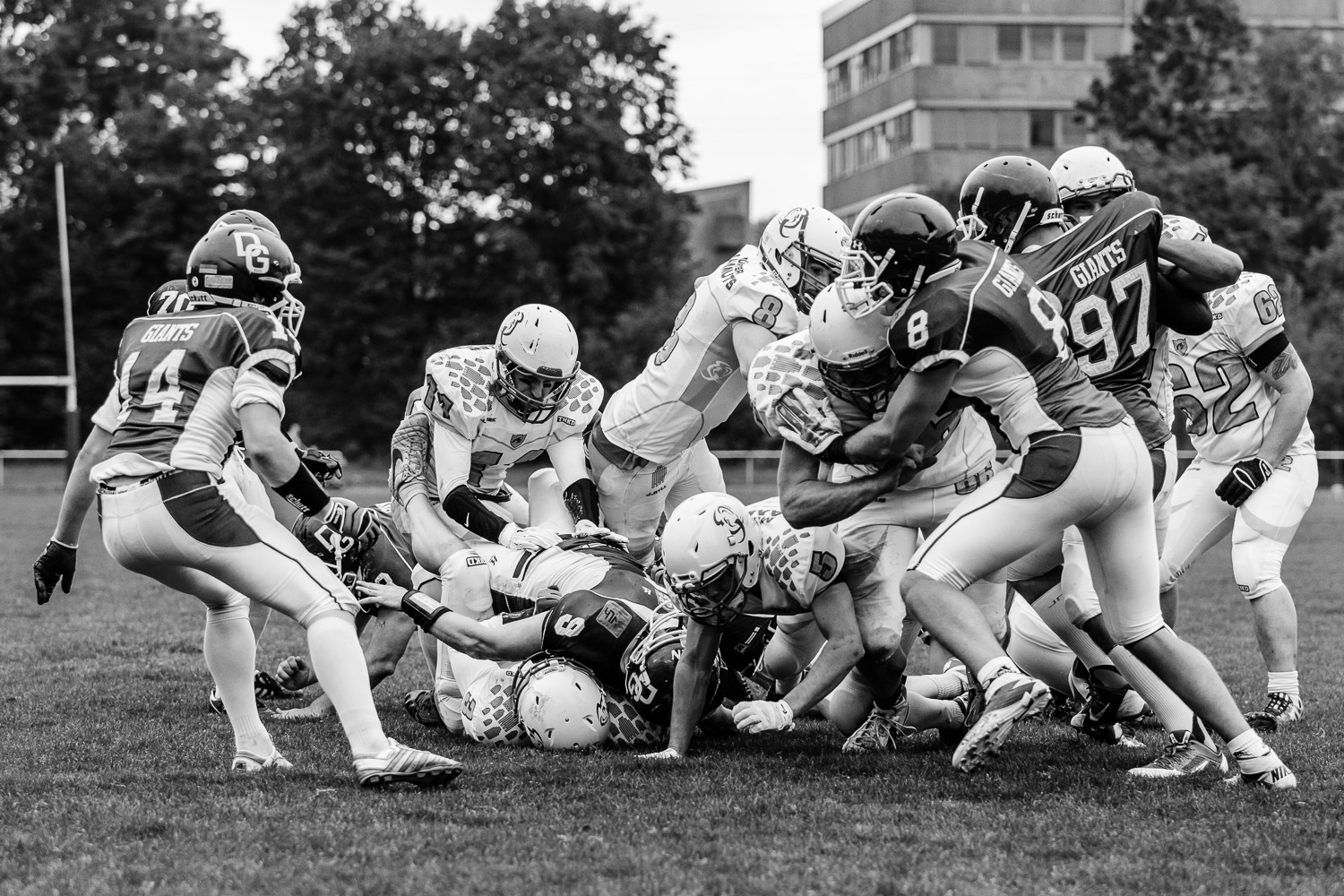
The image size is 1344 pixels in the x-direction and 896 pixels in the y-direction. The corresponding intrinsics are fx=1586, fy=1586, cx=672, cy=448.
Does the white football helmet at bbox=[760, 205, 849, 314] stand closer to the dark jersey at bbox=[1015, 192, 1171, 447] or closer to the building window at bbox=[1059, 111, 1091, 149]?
the dark jersey at bbox=[1015, 192, 1171, 447]

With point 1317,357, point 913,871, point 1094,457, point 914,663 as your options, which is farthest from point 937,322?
point 1317,357

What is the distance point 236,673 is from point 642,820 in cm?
193

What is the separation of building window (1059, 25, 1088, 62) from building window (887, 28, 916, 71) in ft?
17.6

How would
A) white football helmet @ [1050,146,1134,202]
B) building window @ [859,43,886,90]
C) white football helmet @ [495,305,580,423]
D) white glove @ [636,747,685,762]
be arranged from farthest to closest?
building window @ [859,43,886,90], white football helmet @ [495,305,580,423], white football helmet @ [1050,146,1134,202], white glove @ [636,747,685,762]

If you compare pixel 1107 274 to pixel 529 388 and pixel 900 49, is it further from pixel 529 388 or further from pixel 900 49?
pixel 900 49

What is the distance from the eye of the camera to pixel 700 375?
8094 millimetres

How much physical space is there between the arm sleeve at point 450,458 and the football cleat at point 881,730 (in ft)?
7.70

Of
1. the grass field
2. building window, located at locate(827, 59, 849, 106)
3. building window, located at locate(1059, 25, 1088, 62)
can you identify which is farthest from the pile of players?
building window, located at locate(827, 59, 849, 106)

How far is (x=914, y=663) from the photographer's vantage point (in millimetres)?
9555

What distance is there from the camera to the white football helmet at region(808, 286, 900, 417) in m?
5.89

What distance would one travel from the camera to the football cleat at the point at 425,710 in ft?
24.9

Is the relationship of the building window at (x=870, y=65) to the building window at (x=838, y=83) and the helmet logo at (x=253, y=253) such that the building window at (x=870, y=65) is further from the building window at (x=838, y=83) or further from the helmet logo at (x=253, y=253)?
the helmet logo at (x=253, y=253)

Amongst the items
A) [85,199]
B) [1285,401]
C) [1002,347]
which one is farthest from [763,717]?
[85,199]

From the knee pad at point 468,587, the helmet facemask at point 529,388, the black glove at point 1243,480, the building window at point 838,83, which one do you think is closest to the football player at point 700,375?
the helmet facemask at point 529,388
